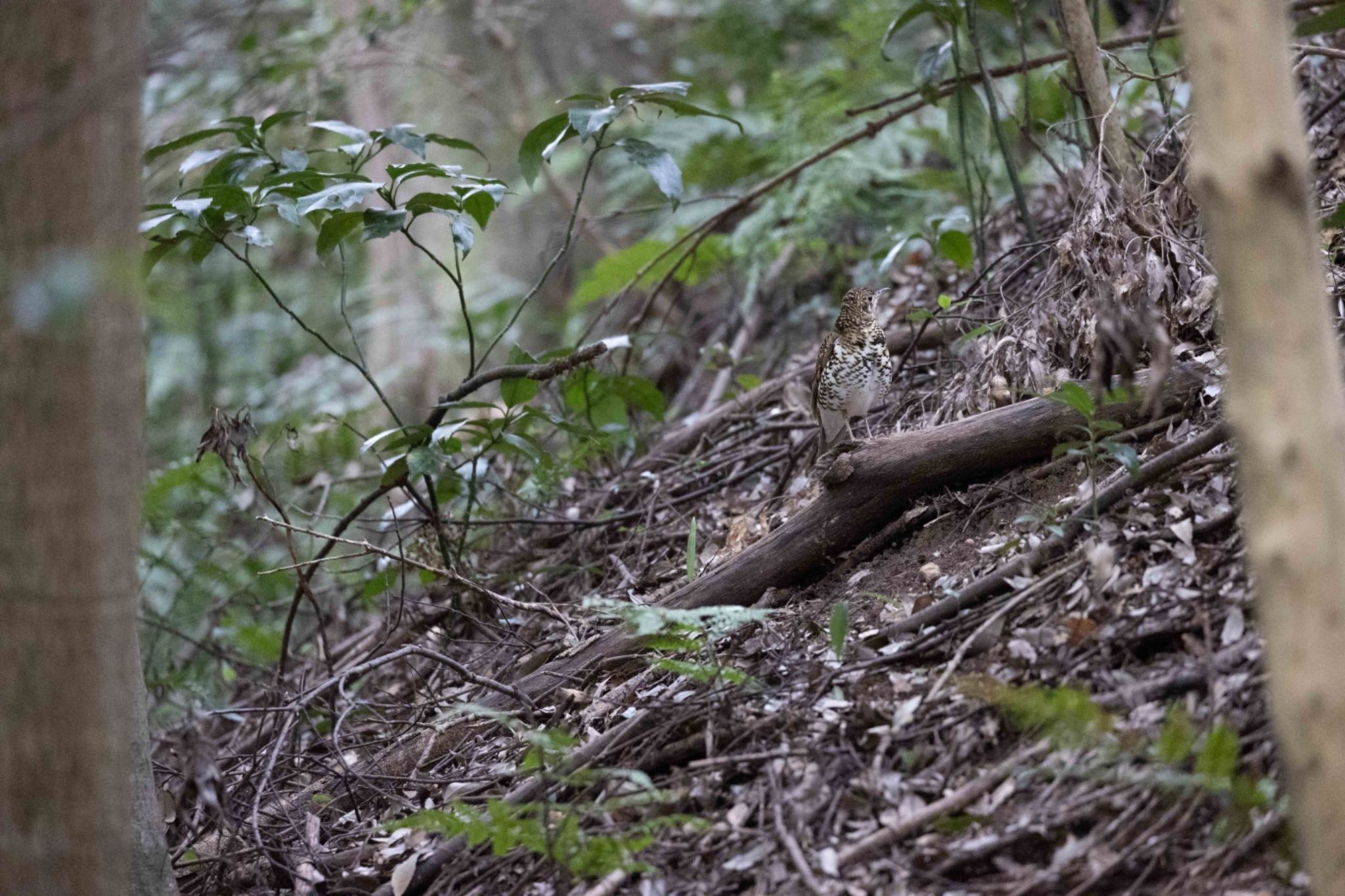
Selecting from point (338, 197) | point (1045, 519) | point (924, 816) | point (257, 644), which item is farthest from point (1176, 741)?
point (257, 644)

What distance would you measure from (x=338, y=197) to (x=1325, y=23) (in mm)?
3172

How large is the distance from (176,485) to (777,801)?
14.8 feet

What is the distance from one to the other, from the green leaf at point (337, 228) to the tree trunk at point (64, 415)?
1618mm

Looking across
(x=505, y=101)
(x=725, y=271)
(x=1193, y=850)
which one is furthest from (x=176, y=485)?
(x=505, y=101)

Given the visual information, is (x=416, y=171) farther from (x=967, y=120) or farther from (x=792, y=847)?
(x=967, y=120)

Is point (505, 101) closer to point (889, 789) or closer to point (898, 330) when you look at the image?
point (898, 330)

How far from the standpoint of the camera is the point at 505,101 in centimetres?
1080

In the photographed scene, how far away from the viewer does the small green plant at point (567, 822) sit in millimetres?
2445

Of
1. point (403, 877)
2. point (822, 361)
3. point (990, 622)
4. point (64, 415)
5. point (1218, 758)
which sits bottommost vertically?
point (403, 877)

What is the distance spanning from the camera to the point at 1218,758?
2146 millimetres

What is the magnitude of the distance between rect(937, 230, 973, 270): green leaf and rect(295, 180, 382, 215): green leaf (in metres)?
2.29

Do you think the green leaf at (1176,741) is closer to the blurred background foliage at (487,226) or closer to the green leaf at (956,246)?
the blurred background foliage at (487,226)

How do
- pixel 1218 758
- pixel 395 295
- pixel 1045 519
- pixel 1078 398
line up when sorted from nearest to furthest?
1. pixel 1218 758
2. pixel 1078 398
3. pixel 1045 519
4. pixel 395 295

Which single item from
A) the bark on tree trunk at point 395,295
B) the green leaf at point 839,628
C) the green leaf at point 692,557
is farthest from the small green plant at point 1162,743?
the bark on tree trunk at point 395,295
